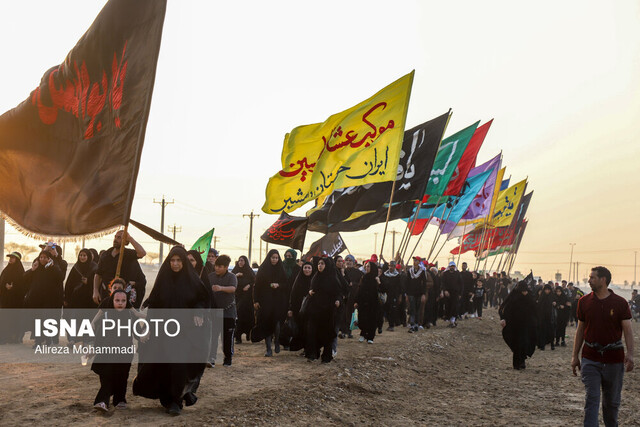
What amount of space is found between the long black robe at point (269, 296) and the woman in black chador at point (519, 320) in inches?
157

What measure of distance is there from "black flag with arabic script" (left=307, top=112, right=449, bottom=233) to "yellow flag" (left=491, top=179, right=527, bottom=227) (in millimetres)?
12094

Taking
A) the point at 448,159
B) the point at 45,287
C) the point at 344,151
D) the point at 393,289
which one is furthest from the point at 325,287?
the point at 448,159

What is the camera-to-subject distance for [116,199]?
600 centimetres

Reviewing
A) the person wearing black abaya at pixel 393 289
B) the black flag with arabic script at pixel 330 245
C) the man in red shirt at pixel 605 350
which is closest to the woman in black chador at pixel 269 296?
the man in red shirt at pixel 605 350

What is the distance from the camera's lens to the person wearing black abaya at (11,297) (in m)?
11.3

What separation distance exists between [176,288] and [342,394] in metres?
2.81

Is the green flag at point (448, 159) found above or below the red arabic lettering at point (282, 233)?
above

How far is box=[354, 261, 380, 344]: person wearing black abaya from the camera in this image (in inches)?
537

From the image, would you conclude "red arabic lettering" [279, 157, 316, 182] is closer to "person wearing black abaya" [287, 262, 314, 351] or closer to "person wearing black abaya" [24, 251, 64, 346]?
"person wearing black abaya" [287, 262, 314, 351]

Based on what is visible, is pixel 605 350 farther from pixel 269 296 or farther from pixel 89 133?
pixel 269 296

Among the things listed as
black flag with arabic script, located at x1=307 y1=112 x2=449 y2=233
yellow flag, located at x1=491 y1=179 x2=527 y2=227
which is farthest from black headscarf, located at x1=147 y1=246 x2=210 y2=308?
yellow flag, located at x1=491 y1=179 x2=527 y2=227

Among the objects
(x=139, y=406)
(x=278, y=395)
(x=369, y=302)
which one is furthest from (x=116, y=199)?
(x=369, y=302)

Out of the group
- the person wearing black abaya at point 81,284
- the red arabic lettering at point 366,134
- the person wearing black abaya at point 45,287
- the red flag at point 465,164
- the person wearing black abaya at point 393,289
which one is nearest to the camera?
the person wearing black abaya at point 81,284

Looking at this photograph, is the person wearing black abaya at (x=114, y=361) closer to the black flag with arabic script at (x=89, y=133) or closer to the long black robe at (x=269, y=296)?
the black flag with arabic script at (x=89, y=133)
